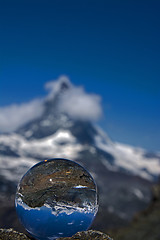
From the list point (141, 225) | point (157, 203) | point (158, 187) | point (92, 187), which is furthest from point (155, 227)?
point (92, 187)

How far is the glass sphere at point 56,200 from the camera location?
17.6 feet

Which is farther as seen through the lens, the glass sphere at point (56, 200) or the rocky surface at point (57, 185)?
the rocky surface at point (57, 185)

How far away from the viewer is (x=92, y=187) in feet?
19.2

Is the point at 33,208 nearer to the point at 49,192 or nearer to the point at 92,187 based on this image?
the point at 49,192

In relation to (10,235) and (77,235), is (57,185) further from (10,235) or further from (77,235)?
(10,235)

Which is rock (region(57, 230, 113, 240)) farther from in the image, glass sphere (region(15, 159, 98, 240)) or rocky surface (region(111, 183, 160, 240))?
rocky surface (region(111, 183, 160, 240))

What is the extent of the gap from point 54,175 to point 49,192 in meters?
0.35

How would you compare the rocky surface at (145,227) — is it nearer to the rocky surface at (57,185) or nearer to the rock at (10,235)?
the rocky surface at (57,185)

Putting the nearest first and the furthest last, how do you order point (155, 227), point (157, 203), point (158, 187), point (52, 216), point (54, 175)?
point (52, 216), point (54, 175), point (155, 227), point (157, 203), point (158, 187)

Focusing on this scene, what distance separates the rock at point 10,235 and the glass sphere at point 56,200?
19cm

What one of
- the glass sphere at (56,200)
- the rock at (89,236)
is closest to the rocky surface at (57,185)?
the glass sphere at (56,200)

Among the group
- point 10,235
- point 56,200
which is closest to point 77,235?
point 56,200

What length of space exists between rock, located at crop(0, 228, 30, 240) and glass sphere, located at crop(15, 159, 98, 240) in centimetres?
19

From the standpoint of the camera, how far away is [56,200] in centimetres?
551
